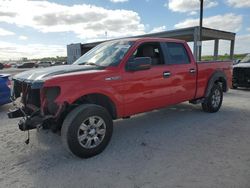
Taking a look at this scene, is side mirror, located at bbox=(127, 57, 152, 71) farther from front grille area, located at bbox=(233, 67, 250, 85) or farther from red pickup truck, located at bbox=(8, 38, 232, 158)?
front grille area, located at bbox=(233, 67, 250, 85)

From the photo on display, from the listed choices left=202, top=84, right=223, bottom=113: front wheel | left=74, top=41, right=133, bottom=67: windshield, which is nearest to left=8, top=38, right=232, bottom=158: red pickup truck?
left=74, top=41, right=133, bottom=67: windshield

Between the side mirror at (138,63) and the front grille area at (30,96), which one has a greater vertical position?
the side mirror at (138,63)

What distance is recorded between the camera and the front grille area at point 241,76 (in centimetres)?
1089

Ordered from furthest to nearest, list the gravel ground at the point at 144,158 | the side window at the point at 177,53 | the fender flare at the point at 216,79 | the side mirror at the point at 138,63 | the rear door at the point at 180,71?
the fender flare at the point at 216,79 → the side window at the point at 177,53 → the rear door at the point at 180,71 → the side mirror at the point at 138,63 → the gravel ground at the point at 144,158

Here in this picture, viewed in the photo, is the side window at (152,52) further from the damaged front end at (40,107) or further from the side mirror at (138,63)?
the damaged front end at (40,107)

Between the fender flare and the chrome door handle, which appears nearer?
the chrome door handle

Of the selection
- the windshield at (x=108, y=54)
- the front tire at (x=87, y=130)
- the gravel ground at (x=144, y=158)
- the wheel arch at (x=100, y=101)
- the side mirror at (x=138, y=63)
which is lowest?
the gravel ground at (x=144, y=158)

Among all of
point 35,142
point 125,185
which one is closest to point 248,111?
point 125,185

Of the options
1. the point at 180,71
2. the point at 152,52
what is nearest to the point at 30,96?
the point at 152,52

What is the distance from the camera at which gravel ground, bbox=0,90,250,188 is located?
3.12 m

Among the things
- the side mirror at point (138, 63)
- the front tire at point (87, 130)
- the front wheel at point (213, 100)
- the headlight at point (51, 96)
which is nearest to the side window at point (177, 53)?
the side mirror at point (138, 63)

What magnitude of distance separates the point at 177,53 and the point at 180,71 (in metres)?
0.48

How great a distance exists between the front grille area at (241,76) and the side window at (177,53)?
256 inches

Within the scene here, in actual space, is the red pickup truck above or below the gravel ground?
above
